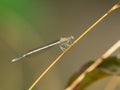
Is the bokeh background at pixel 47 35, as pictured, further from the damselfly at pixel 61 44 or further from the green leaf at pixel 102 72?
the green leaf at pixel 102 72

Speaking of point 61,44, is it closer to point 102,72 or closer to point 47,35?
point 47,35

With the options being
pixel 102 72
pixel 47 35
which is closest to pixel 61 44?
pixel 47 35

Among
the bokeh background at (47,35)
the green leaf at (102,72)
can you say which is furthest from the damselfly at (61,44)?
the green leaf at (102,72)

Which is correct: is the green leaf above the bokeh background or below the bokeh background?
below

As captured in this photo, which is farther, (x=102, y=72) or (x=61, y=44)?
(x=61, y=44)

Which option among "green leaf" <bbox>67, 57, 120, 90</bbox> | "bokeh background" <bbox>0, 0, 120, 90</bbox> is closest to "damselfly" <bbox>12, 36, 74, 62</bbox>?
"bokeh background" <bbox>0, 0, 120, 90</bbox>

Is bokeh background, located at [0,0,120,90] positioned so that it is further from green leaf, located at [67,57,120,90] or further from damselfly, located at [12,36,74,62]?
green leaf, located at [67,57,120,90]

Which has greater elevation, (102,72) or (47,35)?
(47,35)

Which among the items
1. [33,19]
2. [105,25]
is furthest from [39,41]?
[105,25]

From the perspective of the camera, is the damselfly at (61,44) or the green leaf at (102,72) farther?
the damselfly at (61,44)
